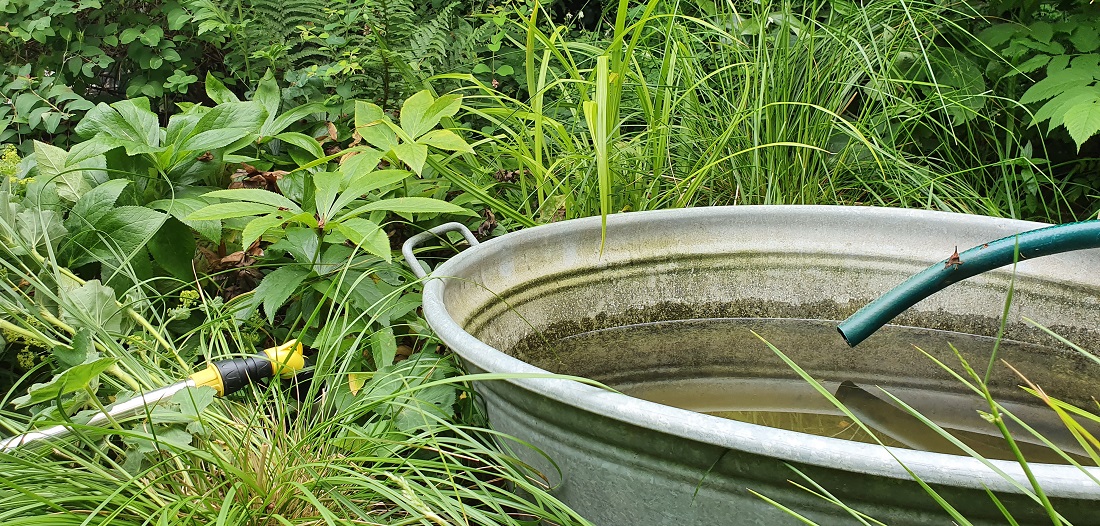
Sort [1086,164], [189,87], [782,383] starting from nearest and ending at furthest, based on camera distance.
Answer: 1. [782,383]
2. [1086,164]
3. [189,87]

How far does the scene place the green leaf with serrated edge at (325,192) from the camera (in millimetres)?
1339

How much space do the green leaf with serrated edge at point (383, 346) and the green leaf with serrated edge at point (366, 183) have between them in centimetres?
24

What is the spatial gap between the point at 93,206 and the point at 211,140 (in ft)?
0.82

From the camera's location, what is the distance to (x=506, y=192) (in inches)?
79.6

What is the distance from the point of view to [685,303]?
4.50 ft

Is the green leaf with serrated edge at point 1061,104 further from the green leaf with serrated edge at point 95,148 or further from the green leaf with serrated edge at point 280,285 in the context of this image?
the green leaf with serrated edge at point 95,148

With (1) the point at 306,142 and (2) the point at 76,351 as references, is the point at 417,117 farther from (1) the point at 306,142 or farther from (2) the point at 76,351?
(2) the point at 76,351

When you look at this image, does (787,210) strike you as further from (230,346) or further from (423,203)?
(230,346)

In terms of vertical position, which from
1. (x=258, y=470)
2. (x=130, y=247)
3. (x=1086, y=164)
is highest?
(x=130, y=247)

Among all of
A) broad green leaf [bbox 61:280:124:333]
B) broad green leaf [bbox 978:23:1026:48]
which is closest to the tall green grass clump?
broad green leaf [bbox 978:23:1026:48]

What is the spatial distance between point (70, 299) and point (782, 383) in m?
1.10

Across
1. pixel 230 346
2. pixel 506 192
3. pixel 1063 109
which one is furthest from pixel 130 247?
pixel 1063 109

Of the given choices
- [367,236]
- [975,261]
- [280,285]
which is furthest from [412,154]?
[975,261]

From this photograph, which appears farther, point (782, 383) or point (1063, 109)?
point (1063, 109)
